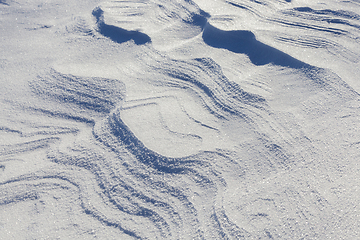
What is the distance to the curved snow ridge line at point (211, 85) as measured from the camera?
152 cm

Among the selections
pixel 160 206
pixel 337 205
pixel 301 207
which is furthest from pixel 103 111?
pixel 337 205

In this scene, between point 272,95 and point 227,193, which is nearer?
point 227,193

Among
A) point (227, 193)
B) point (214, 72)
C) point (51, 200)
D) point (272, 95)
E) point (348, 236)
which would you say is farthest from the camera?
point (214, 72)

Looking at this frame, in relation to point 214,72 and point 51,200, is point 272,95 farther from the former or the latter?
point 51,200

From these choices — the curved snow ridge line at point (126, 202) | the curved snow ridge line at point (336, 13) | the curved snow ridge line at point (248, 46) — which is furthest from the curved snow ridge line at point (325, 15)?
the curved snow ridge line at point (126, 202)

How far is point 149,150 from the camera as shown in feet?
4.46

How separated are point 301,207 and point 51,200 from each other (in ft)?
3.86

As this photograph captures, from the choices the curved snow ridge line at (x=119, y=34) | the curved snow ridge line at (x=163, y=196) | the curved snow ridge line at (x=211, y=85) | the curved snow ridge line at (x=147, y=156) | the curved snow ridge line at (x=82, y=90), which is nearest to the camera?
the curved snow ridge line at (x=163, y=196)

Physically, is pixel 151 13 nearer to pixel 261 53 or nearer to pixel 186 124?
pixel 261 53

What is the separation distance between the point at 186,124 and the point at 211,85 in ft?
1.04

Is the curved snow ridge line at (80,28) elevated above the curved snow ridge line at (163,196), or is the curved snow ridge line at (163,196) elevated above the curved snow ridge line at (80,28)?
the curved snow ridge line at (80,28)

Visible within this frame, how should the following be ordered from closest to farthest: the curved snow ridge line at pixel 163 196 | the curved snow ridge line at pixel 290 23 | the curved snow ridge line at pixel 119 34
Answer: the curved snow ridge line at pixel 163 196 → the curved snow ridge line at pixel 290 23 → the curved snow ridge line at pixel 119 34

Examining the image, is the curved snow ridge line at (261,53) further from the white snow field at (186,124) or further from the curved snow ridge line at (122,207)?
the curved snow ridge line at (122,207)

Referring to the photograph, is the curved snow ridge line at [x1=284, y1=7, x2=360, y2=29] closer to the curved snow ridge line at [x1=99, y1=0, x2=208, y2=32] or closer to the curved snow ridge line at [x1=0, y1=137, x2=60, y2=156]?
the curved snow ridge line at [x1=99, y1=0, x2=208, y2=32]
